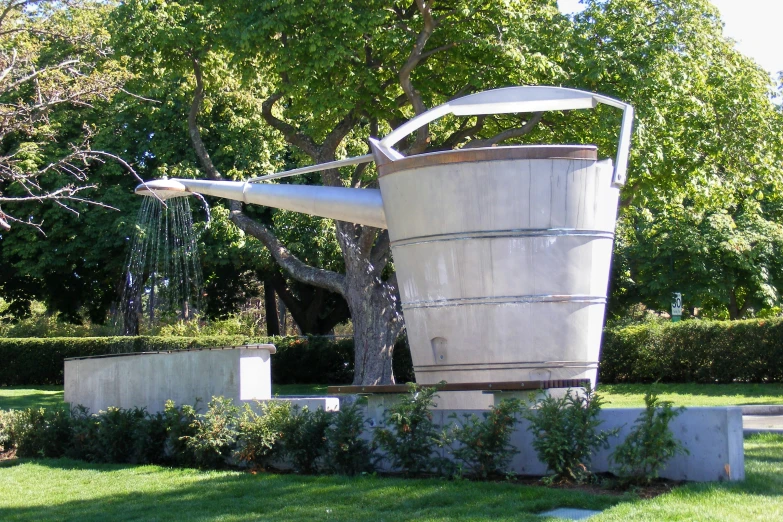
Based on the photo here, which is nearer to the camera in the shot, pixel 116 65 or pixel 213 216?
pixel 116 65

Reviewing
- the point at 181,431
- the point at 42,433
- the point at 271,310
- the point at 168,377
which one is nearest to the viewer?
the point at 181,431

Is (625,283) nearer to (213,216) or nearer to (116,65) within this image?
(213,216)

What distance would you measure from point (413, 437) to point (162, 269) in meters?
21.1

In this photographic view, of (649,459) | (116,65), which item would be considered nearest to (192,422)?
(649,459)

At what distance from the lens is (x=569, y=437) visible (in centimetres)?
817

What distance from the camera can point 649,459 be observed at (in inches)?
302

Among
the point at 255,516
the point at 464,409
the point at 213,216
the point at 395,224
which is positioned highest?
the point at 213,216

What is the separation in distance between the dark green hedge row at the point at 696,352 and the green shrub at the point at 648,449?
14.5 metres

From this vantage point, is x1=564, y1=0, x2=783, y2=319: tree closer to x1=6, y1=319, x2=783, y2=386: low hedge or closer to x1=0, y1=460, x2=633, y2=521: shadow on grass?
x1=6, y1=319, x2=783, y2=386: low hedge

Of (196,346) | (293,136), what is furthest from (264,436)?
(196,346)

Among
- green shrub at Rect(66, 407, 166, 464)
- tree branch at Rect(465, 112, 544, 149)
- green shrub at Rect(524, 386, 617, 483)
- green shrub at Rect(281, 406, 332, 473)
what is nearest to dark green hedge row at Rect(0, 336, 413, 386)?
tree branch at Rect(465, 112, 544, 149)

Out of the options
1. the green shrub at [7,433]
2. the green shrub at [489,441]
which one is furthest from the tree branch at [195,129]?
the green shrub at [489,441]

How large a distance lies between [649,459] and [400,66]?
45.3ft

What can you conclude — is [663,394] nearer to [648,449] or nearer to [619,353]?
[619,353]
